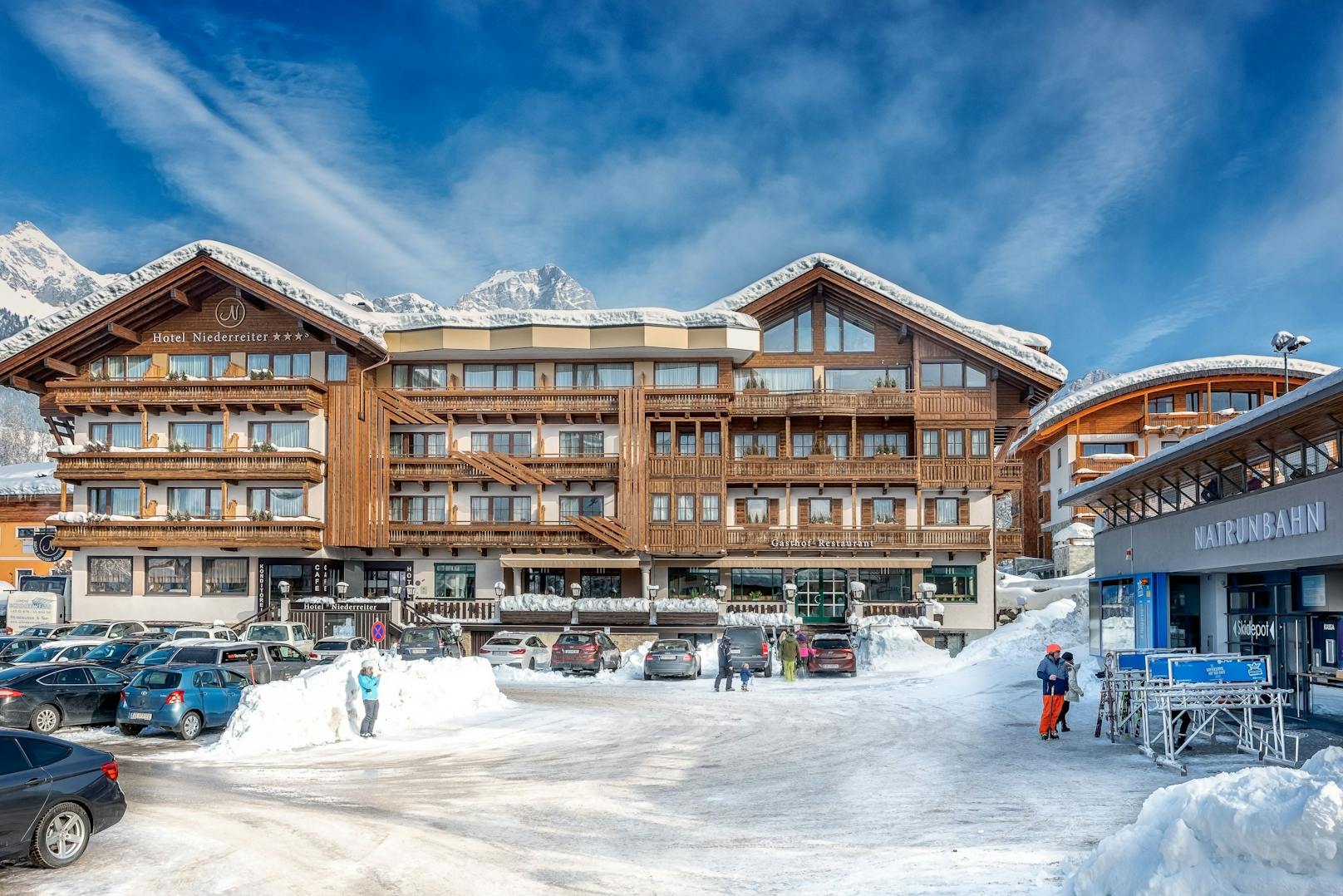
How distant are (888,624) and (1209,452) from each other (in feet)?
72.9

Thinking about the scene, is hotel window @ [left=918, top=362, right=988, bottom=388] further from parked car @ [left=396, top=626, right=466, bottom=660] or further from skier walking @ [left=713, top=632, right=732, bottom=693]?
parked car @ [left=396, top=626, right=466, bottom=660]

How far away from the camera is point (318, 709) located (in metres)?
21.7

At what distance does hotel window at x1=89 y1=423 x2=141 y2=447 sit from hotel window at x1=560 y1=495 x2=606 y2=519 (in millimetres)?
19366

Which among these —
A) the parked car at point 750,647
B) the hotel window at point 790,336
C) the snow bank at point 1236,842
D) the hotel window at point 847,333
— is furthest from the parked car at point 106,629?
the snow bank at point 1236,842

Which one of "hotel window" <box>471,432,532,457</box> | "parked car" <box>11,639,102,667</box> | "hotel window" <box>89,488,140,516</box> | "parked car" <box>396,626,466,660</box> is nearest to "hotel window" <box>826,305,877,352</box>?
"hotel window" <box>471,432,532,457</box>

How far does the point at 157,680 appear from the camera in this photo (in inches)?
886

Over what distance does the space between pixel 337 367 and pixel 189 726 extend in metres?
30.5

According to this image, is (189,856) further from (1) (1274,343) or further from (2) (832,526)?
(2) (832,526)

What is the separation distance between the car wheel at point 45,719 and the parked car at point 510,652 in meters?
17.9

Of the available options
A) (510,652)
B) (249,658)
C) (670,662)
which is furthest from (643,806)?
(510,652)

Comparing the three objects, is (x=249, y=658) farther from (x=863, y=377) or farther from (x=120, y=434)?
(x=863, y=377)

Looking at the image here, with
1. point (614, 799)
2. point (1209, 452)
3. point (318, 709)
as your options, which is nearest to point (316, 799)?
point (614, 799)

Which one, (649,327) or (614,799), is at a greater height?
(649,327)

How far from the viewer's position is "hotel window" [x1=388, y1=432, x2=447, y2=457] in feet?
170
